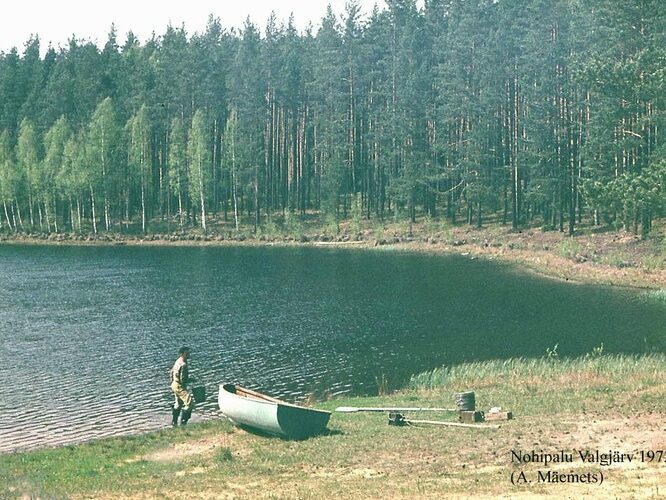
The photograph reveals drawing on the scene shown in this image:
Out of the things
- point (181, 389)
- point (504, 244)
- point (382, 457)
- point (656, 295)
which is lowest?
point (656, 295)

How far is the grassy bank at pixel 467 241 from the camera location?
5916cm

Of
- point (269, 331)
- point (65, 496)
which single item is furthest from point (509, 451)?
point (269, 331)

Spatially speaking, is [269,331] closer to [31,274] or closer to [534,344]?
[534,344]

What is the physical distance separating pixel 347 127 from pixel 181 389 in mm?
79478

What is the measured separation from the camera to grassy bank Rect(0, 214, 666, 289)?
59156 mm

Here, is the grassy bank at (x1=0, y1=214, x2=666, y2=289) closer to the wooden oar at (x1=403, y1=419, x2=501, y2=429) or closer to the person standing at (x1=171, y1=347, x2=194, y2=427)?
the wooden oar at (x1=403, y1=419, x2=501, y2=429)

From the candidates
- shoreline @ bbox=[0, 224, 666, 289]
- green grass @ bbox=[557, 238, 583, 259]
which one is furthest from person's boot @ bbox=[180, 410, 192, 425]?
green grass @ bbox=[557, 238, 583, 259]

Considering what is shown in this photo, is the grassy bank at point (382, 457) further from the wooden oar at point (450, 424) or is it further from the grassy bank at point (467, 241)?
the grassy bank at point (467, 241)

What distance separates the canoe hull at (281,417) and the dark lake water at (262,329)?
4618mm

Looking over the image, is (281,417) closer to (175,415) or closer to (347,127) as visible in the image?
(175,415)

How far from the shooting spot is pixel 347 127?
333 feet

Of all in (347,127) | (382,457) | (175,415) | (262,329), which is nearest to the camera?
(382,457)

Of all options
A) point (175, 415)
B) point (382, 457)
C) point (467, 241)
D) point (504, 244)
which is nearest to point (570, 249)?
point (504, 244)

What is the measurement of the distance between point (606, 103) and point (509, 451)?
182ft
